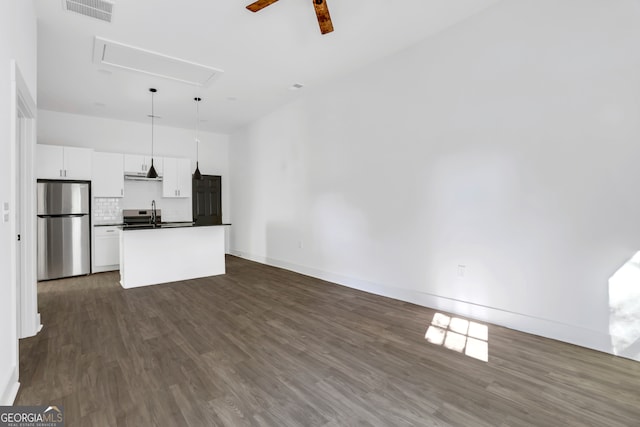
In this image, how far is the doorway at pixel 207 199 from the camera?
767 cm

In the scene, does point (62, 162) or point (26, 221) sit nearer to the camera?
point (26, 221)

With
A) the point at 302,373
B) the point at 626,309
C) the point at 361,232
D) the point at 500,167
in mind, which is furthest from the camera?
the point at 361,232

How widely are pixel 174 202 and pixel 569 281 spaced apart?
7496 mm

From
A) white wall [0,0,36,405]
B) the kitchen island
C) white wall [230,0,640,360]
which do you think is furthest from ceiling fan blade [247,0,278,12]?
the kitchen island

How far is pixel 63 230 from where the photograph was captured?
5383 millimetres

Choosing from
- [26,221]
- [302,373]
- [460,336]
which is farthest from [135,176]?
[460,336]

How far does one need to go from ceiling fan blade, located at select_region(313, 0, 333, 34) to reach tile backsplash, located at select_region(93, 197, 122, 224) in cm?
586

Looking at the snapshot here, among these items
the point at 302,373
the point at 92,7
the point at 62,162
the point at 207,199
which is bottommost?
the point at 302,373

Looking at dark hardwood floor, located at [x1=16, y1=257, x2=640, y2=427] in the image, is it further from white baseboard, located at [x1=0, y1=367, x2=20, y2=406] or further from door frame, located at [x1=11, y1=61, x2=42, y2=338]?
door frame, located at [x1=11, y1=61, x2=42, y2=338]

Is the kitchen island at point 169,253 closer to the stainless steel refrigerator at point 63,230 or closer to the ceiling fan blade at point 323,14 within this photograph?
the stainless steel refrigerator at point 63,230

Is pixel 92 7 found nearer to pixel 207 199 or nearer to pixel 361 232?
pixel 361 232

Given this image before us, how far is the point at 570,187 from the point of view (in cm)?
270

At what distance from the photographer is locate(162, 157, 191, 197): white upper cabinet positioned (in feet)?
22.8

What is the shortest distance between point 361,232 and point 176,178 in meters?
4.91
